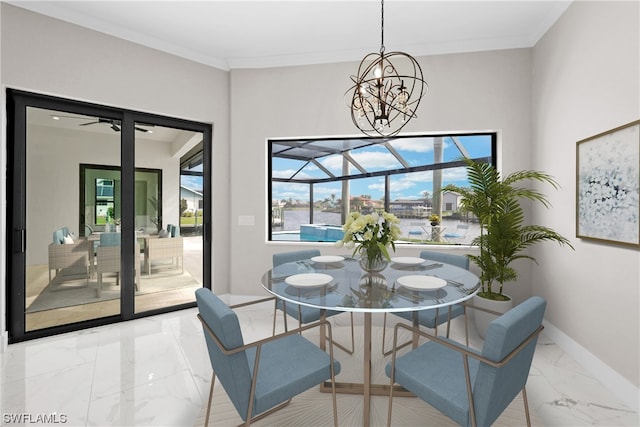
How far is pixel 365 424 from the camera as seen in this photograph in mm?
1730

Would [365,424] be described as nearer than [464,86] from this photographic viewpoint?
Yes

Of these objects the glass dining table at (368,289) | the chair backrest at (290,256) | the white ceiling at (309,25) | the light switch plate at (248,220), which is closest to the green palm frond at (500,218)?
the glass dining table at (368,289)

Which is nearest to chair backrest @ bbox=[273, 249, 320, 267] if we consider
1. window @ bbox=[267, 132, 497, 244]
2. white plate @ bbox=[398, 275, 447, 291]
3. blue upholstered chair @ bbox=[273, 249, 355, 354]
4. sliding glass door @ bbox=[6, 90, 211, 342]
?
blue upholstered chair @ bbox=[273, 249, 355, 354]

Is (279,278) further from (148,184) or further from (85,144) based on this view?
(85,144)

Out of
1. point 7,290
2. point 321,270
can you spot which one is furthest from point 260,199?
point 7,290

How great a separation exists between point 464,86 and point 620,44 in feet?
4.68

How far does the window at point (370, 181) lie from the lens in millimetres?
3689

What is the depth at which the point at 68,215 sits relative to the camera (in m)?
3.05

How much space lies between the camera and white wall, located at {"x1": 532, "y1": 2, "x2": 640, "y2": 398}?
203cm

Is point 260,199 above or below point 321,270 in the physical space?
above

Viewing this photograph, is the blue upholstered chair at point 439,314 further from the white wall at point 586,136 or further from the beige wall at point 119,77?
the beige wall at point 119,77

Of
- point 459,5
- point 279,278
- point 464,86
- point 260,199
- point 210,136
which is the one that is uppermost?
point 459,5

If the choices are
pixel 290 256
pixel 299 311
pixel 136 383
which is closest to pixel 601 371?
pixel 299 311

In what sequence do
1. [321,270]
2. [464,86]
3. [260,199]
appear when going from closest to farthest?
[321,270]
[464,86]
[260,199]
